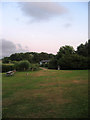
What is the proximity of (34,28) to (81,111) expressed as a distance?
323 inches

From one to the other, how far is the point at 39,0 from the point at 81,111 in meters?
4.32

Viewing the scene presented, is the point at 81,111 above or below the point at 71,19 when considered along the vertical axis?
below

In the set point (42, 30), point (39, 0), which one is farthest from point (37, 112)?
point (42, 30)

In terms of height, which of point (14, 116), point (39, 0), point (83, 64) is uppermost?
point (39, 0)

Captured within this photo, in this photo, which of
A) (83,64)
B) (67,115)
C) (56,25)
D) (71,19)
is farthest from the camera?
(83,64)

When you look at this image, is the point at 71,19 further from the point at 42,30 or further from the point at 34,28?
the point at 34,28

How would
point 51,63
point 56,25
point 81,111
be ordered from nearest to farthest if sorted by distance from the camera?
point 81,111 → point 56,25 → point 51,63

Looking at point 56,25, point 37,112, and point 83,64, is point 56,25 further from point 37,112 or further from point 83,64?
point 83,64

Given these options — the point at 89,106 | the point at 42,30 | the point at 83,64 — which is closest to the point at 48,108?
the point at 89,106

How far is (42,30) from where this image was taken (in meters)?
9.02

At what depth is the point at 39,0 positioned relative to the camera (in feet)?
11.7

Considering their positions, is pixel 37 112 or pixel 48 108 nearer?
pixel 37 112

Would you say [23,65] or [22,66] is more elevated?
[23,65]

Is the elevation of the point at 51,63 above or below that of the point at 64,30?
below
